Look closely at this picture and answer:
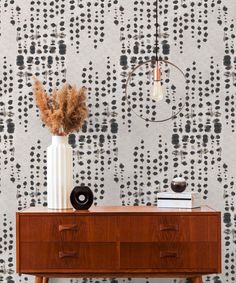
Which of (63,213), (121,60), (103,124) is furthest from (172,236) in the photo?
(121,60)

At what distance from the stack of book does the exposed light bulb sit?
608 mm

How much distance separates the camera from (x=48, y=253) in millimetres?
3457

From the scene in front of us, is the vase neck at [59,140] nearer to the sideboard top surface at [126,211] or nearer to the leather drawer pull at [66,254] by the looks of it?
the sideboard top surface at [126,211]

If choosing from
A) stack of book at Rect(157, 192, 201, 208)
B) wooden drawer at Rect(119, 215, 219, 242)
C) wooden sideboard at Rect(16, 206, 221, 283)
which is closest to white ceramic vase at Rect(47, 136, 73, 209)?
wooden sideboard at Rect(16, 206, 221, 283)

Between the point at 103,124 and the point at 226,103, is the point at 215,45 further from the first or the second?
the point at 103,124

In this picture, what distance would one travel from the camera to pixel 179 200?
11.7ft

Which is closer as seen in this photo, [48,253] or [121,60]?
[48,253]

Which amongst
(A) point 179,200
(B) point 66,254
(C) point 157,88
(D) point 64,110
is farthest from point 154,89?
(B) point 66,254

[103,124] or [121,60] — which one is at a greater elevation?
[121,60]

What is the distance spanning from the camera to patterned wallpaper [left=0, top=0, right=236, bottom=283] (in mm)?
3918

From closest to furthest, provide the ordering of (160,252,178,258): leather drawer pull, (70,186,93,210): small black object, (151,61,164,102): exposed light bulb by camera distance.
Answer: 1. (160,252,178,258): leather drawer pull
2. (70,186,93,210): small black object
3. (151,61,164,102): exposed light bulb

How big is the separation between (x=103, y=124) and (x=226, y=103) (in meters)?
0.72

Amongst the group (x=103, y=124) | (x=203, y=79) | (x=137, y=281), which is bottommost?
(x=137, y=281)

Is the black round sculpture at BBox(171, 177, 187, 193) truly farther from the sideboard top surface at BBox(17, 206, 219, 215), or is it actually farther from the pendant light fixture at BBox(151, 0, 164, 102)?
the pendant light fixture at BBox(151, 0, 164, 102)
